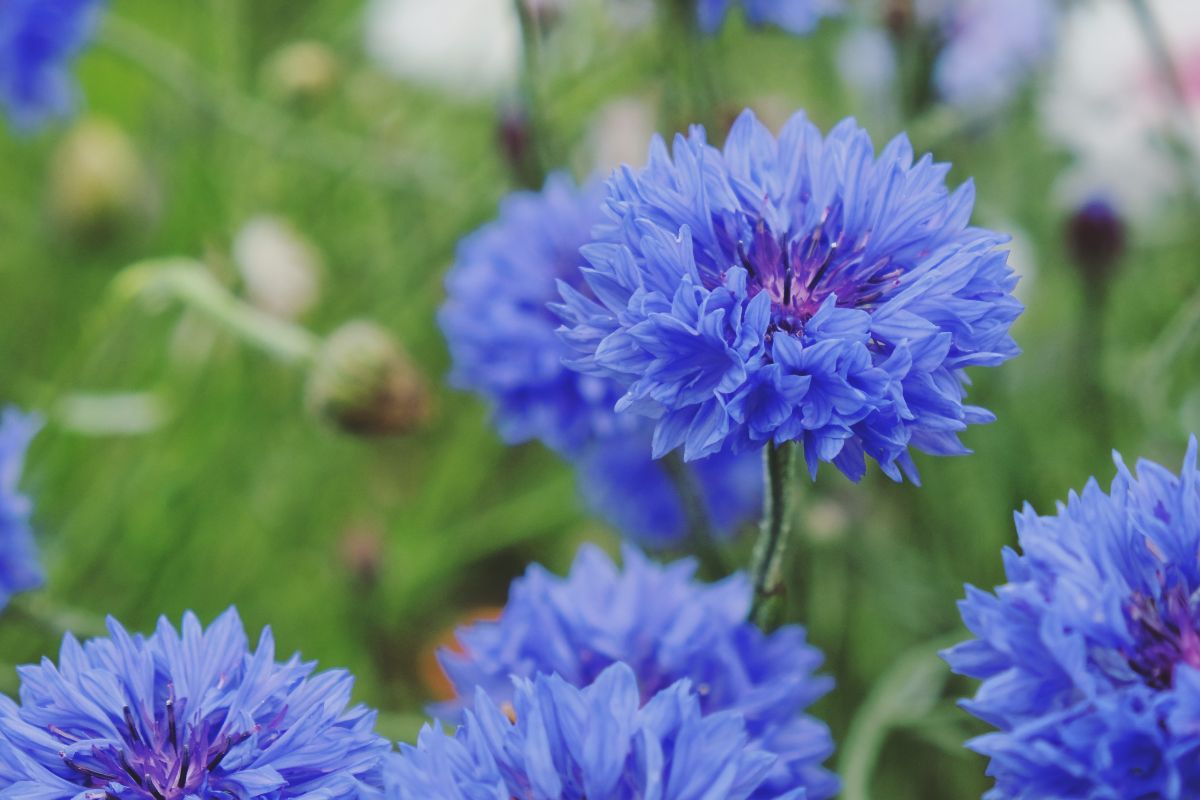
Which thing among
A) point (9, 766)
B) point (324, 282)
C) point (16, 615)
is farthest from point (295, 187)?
point (9, 766)

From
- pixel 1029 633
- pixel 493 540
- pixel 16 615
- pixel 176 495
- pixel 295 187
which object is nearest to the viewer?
pixel 1029 633

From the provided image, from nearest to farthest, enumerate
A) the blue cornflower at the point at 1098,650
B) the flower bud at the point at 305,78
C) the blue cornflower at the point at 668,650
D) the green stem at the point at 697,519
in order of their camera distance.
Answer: the blue cornflower at the point at 1098,650
the blue cornflower at the point at 668,650
the green stem at the point at 697,519
the flower bud at the point at 305,78

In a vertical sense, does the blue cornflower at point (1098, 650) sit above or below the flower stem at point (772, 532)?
below

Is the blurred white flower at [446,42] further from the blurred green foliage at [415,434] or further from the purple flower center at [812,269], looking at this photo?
the purple flower center at [812,269]

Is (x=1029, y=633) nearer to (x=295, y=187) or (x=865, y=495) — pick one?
(x=865, y=495)

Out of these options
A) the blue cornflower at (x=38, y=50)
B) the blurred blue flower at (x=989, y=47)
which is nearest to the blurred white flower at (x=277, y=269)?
the blue cornflower at (x=38, y=50)

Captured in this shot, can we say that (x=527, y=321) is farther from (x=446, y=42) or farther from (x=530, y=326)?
(x=446, y=42)
